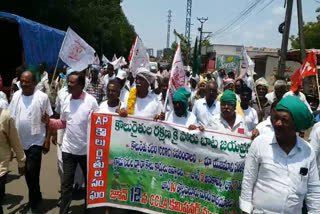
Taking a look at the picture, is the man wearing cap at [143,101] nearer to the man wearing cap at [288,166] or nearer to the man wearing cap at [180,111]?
the man wearing cap at [180,111]

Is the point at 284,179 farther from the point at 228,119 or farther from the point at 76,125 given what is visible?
the point at 76,125

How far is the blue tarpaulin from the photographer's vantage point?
11.4m

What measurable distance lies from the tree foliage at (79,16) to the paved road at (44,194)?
16.8 meters

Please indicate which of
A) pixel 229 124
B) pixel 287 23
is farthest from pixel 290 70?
pixel 229 124

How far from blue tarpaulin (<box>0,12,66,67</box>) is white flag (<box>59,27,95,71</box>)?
6.79 metres

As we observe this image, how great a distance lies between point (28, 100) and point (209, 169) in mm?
2572

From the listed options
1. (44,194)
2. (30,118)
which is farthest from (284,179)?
(44,194)

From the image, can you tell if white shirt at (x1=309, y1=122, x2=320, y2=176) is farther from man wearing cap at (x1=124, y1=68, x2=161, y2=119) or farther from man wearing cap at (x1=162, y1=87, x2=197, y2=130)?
man wearing cap at (x1=124, y1=68, x2=161, y2=119)

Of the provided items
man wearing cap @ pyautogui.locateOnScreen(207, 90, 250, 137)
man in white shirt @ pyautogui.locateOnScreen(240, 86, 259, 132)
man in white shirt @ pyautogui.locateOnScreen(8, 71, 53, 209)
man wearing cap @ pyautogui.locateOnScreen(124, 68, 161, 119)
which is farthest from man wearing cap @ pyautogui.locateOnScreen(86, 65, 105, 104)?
man wearing cap @ pyautogui.locateOnScreen(207, 90, 250, 137)

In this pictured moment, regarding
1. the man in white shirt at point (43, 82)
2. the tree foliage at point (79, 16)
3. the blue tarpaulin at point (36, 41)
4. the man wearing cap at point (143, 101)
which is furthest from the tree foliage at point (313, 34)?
the man wearing cap at point (143, 101)

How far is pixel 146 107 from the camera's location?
4.59 m

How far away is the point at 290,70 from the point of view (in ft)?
90.7

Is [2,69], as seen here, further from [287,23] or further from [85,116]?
[287,23]

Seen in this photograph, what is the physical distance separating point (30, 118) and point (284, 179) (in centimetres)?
339
